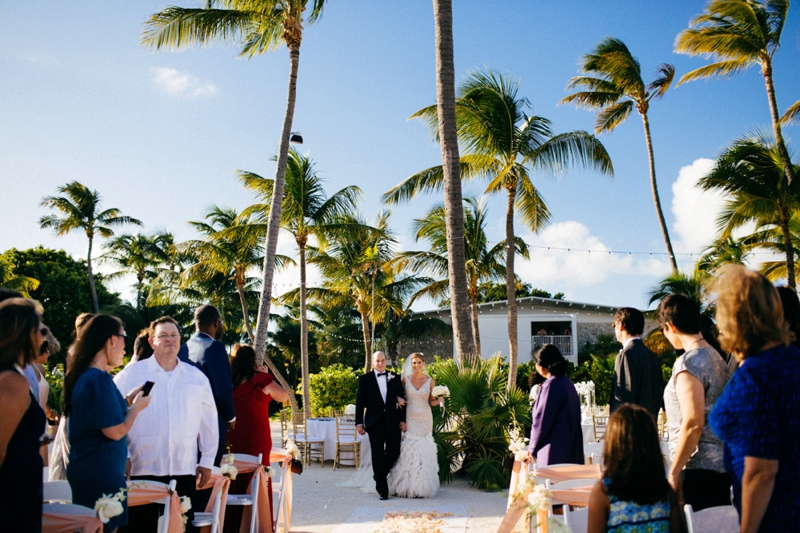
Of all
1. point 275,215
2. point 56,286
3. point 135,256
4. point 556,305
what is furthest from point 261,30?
point 135,256

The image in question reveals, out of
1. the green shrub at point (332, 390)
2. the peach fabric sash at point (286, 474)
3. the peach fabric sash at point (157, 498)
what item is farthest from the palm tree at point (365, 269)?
the peach fabric sash at point (157, 498)

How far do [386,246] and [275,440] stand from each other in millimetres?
12830

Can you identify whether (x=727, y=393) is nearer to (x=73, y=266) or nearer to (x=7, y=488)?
(x=7, y=488)

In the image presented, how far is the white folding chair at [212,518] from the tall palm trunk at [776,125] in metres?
19.0

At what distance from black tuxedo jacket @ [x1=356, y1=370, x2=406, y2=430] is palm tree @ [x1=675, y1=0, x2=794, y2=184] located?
16.0m

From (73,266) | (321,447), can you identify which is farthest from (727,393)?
(73,266)

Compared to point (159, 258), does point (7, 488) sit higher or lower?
lower

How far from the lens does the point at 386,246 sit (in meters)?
30.9

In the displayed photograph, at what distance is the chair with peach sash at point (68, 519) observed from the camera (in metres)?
3.35

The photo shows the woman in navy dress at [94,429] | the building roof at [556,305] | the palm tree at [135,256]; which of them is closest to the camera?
the woman in navy dress at [94,429]

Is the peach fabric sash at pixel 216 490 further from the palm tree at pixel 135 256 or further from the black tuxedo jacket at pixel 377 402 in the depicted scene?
the palm tree at pixel 135 256

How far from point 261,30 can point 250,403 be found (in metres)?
9.58

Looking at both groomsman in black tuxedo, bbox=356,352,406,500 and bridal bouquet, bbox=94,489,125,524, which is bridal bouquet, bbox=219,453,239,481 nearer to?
bridal bouquet, bbox=94,489,125,524

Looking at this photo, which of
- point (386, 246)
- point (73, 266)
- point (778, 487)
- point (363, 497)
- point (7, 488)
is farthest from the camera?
point (73, 266)
